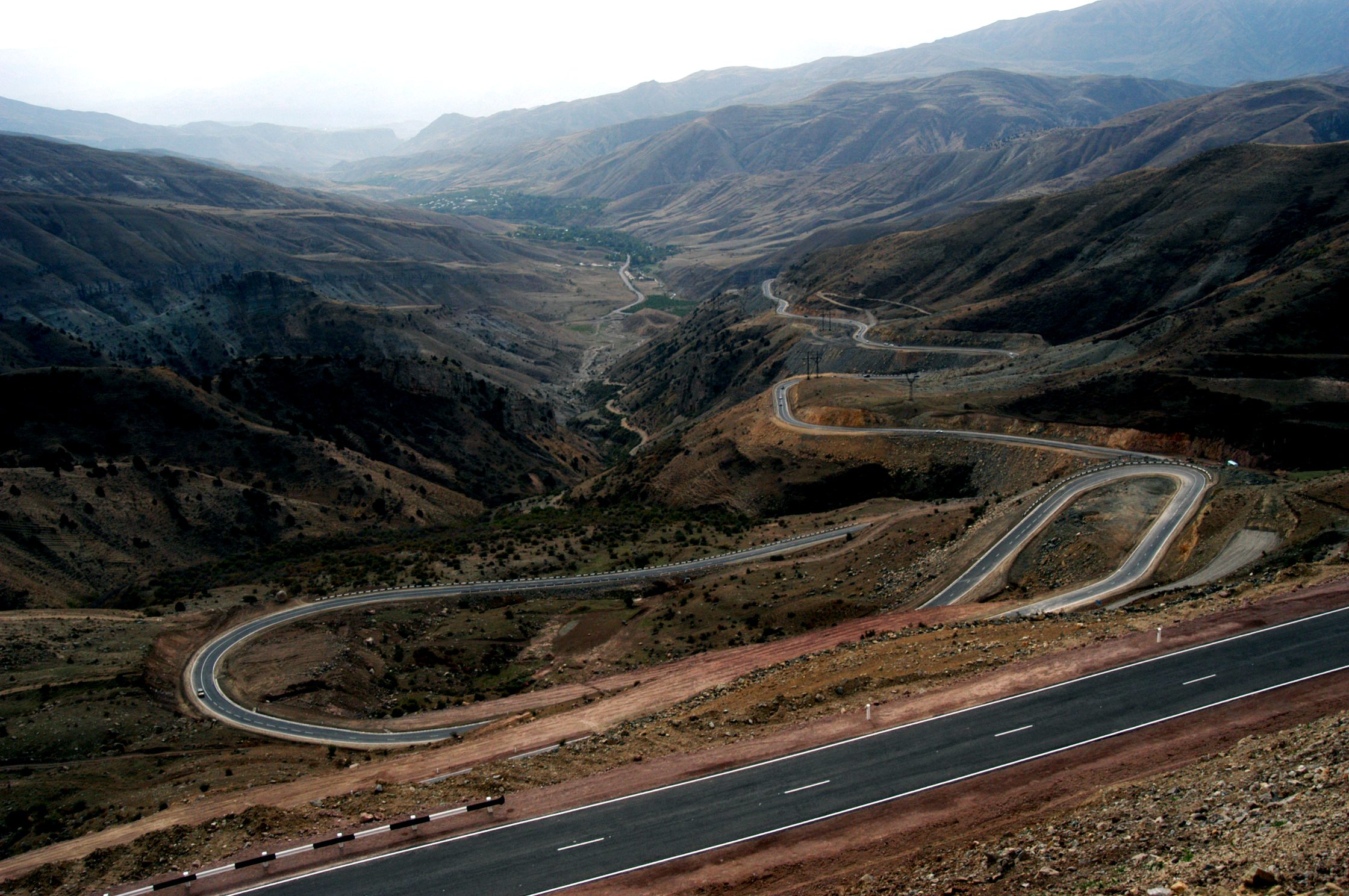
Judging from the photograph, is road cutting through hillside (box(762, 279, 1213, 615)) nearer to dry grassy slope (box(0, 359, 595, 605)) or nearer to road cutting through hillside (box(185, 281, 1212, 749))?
road cutting through hillside (box(185, 281, 1212, 749))

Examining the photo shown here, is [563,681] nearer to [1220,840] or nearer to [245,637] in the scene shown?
[245,637]

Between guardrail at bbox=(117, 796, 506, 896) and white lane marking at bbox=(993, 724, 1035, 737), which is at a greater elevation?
white lane marking at bbox=(993, 724, 1035, 737)

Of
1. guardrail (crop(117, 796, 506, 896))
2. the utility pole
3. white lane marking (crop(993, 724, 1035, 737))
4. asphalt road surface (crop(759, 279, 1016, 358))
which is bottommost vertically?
guardrail (crop(117, 796, 506, 896))

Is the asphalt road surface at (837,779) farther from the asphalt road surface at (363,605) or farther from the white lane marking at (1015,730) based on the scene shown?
the asphalt road surface at (363,605)

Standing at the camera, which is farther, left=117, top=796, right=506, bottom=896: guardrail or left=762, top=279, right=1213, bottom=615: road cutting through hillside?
left=762, top=279, right=1213, bottom=615: road cutting through hillside

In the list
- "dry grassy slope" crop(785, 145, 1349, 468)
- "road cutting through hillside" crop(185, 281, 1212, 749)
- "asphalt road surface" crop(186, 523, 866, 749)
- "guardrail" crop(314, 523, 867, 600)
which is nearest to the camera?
"asphalt road surface" crop(186, 523, 866, 749)

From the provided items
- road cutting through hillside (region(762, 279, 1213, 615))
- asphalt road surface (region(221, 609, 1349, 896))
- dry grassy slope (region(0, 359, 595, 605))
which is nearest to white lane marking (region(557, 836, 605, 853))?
asphalt road surface (region(221, 609, 1349, 896))

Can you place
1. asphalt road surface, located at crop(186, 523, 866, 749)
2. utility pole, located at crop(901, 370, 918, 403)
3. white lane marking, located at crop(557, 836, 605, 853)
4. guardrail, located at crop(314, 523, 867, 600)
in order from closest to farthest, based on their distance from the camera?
white lane marking, located at crop(557, 836, 605, 853)
asphalt road surface, located at crop(186, 523, 866, 749)
guardrail, located at crop(314, 523, 867, 600)
utility pole, located at crop(901, 370, 918, 403)
